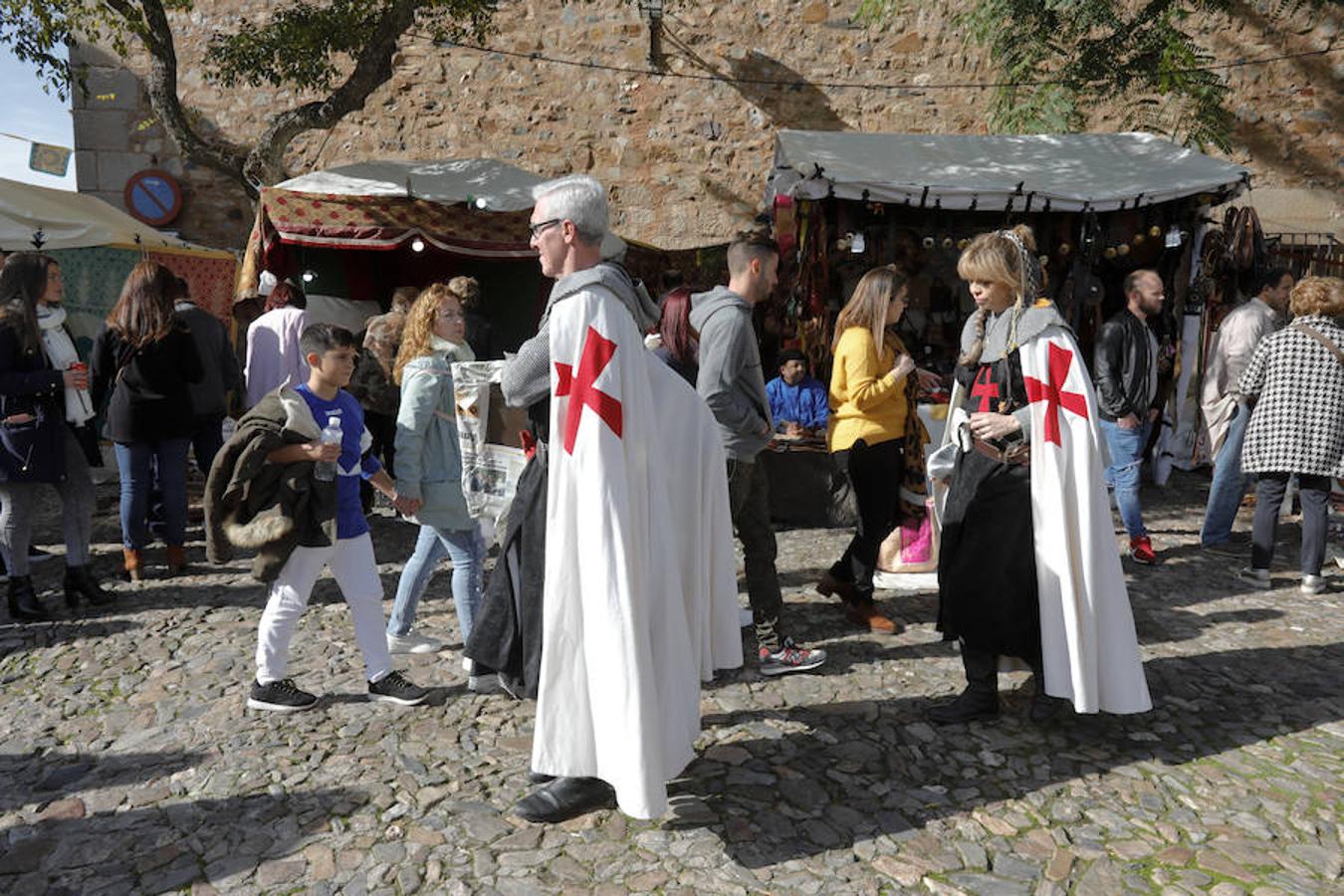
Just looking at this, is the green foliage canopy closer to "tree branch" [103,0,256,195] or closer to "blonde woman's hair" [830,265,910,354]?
"tree branch" [103,0,256,195]

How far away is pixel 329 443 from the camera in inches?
129

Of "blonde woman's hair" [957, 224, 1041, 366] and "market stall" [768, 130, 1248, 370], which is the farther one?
"market stall" [768, 130, 1248, 370]

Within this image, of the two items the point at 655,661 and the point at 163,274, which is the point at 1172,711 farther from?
the point at 163,274

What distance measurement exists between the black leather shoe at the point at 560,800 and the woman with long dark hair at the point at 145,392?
3.56m

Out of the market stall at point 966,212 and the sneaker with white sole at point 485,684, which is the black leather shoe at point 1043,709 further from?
the market stall at point 966,212

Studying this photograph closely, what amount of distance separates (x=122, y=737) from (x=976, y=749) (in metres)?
3.02

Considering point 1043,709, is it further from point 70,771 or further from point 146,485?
point 146,485

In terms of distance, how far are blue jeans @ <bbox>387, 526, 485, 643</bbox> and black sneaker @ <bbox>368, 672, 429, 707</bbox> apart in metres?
0.33

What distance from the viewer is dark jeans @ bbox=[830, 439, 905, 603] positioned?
424cm

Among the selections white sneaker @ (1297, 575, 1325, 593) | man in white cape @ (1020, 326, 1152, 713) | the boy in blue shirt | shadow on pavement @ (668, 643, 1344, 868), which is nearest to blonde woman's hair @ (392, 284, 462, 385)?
the boy in blue shirt

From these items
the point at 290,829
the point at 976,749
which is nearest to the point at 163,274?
the point at 290,829

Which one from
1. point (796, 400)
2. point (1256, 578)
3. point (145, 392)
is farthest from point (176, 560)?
point (1256, 578)

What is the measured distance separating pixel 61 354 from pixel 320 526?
7.58 feet

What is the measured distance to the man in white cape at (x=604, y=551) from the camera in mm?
2398
